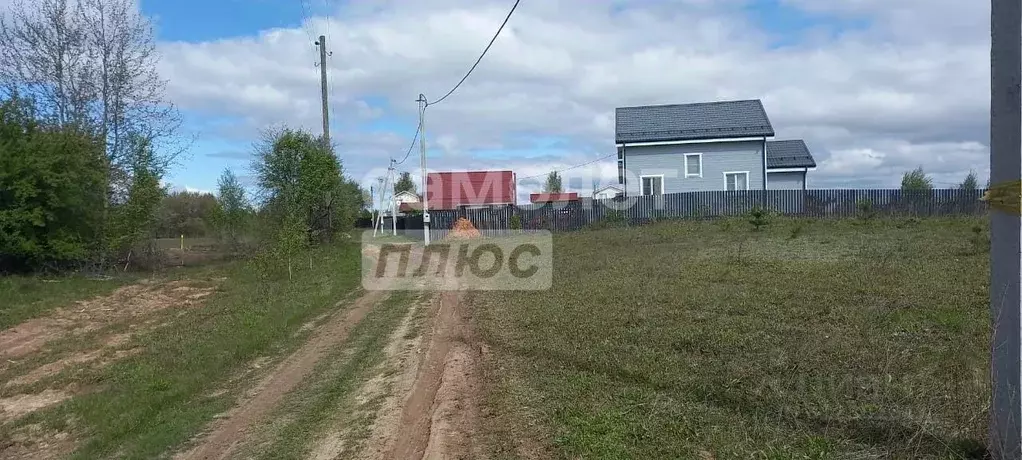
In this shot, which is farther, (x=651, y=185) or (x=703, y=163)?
(x=651, y=185)

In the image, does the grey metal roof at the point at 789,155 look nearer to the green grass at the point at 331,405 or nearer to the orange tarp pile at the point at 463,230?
the orange tarp pile at the point at 463,230

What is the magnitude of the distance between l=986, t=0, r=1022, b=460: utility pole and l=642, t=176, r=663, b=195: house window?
103 ft

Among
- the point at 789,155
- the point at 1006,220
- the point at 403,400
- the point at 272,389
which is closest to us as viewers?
the point at 1006,220

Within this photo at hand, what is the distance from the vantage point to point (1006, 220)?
3.81 meters

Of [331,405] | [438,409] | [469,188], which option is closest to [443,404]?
[438,409]

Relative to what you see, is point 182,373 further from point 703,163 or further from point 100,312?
point 703,163

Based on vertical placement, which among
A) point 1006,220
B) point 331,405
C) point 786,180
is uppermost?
point 786,180

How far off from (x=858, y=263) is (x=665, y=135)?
2206 cm

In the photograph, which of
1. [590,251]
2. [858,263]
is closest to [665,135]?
[590,251]

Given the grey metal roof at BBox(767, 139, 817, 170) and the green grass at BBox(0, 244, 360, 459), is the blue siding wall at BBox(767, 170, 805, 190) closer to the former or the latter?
the grey metal roof at BBox(767, 139, 817, 170)

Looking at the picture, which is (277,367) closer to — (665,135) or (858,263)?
(858,263)

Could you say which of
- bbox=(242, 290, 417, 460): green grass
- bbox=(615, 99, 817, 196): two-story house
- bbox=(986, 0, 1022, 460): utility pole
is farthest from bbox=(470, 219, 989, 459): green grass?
bbox=(615, 99, 817, 196): two-story house

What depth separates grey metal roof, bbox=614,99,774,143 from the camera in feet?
112

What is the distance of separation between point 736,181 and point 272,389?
29525mm
